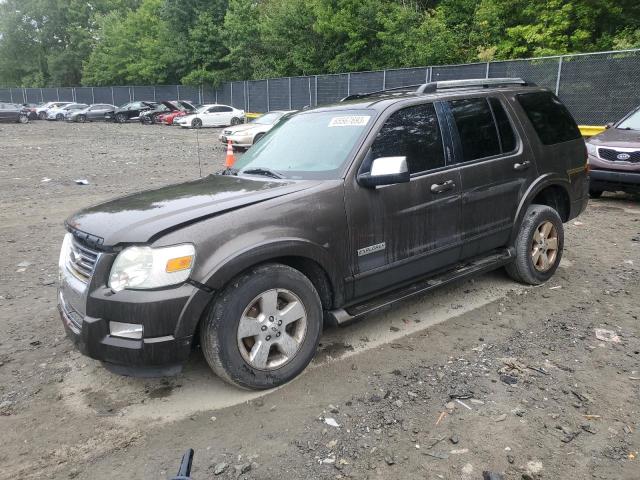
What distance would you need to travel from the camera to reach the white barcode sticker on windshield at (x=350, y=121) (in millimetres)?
4007

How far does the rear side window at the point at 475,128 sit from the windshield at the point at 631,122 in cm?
598

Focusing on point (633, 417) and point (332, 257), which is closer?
point (633, 417)

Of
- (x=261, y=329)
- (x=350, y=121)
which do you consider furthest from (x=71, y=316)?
(x=350, y=121)

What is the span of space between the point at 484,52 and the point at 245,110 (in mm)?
16765

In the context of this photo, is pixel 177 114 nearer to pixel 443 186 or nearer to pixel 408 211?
pixel 443 186

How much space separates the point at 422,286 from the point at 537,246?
63.4 inches

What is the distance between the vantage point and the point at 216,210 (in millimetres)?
3254

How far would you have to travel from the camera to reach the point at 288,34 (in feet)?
115

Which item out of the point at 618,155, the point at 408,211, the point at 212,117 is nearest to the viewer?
the point at 408,211

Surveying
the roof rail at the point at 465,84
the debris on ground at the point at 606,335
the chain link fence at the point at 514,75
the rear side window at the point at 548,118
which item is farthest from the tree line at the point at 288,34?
the debris on ground at the point at 606,335

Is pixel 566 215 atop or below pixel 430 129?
below

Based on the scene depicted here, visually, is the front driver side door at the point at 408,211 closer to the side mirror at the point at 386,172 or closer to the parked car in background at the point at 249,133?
the side mirror at the point at 386,172

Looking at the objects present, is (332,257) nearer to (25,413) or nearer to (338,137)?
(338,137)

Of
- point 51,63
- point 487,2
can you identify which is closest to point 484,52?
point 487,2
